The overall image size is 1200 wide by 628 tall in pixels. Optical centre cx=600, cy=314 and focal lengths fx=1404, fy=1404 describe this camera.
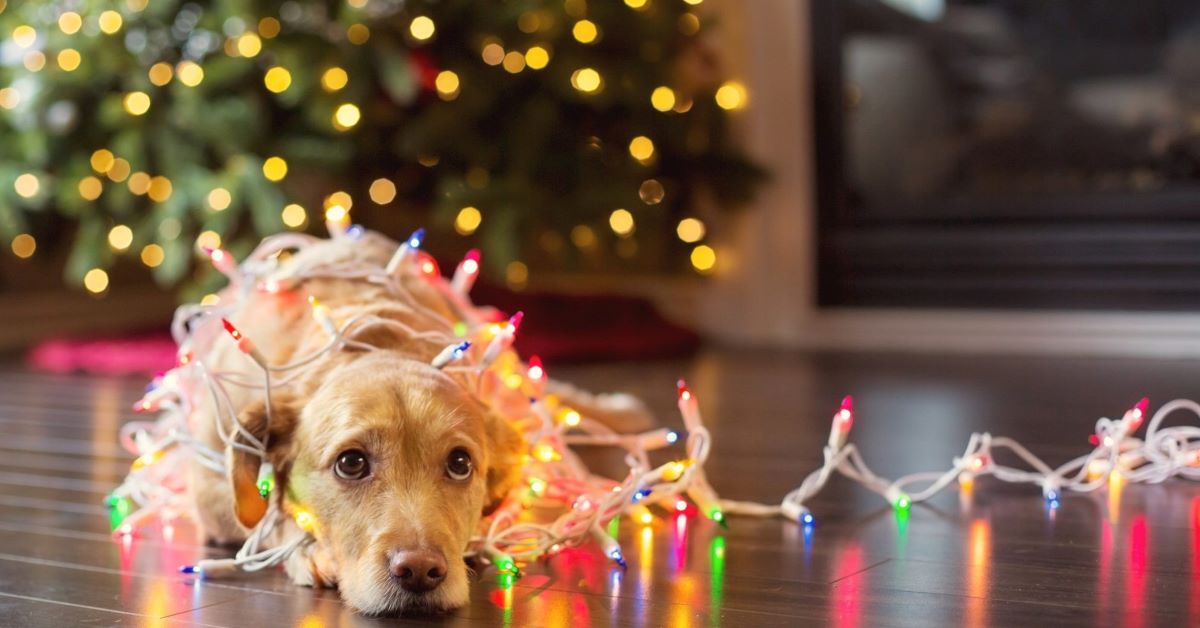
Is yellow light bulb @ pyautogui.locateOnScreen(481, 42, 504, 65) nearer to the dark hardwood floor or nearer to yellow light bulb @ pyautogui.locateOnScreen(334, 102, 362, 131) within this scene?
yellow light bulb @ pyautogui.locateOnScreen(334, 102, 362, 131)

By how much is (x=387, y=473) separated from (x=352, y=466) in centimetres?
4

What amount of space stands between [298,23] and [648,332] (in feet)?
4.81

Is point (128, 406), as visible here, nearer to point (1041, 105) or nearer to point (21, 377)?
point (21, 377)

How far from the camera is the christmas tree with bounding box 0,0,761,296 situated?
160 inches

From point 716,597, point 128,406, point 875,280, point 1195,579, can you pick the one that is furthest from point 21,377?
point 1195,579

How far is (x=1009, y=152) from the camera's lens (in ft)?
14.6

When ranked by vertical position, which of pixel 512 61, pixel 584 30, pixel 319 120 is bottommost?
pixel 319 120

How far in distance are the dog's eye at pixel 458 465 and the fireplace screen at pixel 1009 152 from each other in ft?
10.7

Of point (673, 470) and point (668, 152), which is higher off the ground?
point (668, 152)

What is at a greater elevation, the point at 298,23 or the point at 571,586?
the point at 298,23

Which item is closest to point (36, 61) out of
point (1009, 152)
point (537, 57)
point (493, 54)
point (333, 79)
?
point (333, 79)

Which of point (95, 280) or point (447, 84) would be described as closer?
point (447, 84)

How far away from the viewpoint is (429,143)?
13.8 feet

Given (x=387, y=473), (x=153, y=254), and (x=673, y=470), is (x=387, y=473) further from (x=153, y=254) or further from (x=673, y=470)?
(x=153, y=254)
